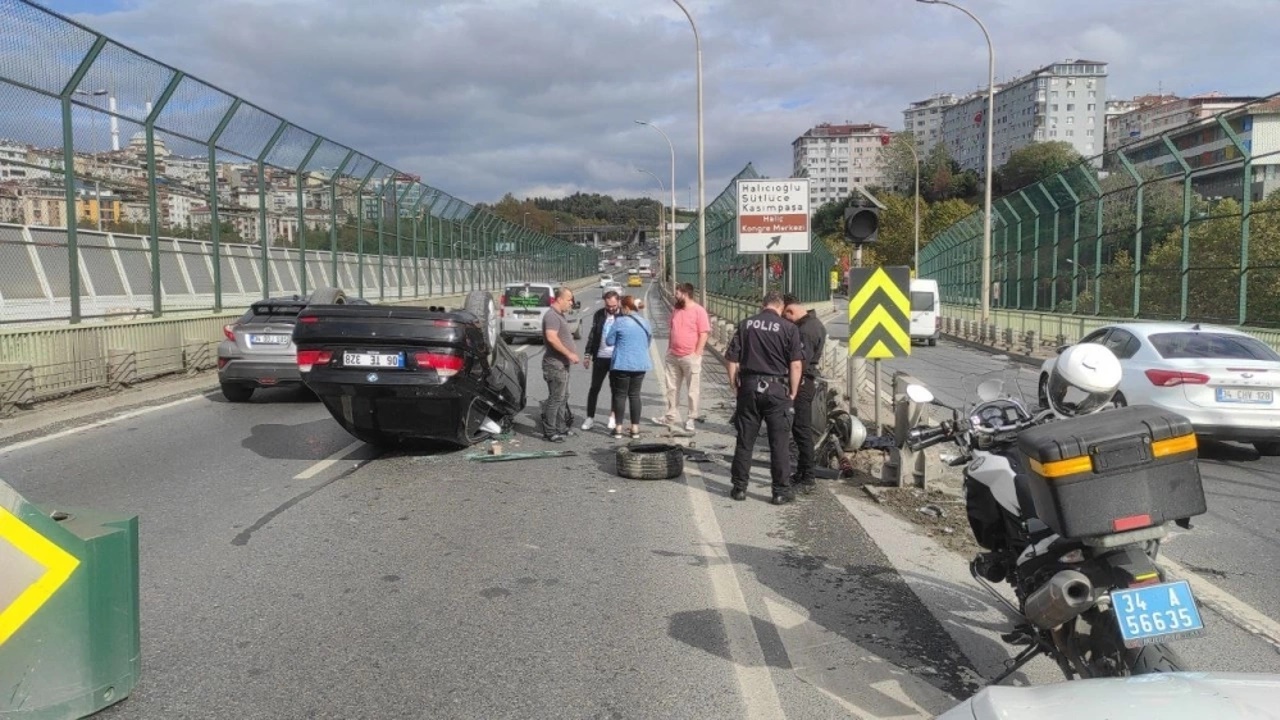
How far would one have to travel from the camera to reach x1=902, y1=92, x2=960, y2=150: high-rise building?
184625 millimetres

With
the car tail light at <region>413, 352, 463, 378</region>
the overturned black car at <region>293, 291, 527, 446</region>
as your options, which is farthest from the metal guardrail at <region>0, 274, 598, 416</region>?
the car tail light at <region>413, 352, 463, 378</region>

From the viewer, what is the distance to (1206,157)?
62.0ft

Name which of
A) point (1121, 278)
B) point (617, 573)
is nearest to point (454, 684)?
point (617, 573)

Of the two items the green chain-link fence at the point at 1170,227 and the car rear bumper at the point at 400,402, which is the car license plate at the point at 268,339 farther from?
the green chain-link fence at the point at 1170,227

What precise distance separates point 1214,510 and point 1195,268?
13.8 metres

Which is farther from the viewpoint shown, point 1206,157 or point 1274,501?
point 1206,157

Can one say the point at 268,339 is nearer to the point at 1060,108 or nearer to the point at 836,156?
the point at 1060,108

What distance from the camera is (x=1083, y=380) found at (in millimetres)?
3781

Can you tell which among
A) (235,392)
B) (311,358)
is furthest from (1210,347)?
(235,392)

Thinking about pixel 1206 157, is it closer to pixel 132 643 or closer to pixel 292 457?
pixel 292 457

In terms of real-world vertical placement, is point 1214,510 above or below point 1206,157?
below

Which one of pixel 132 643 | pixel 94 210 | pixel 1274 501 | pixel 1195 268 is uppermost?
pixel 94 210

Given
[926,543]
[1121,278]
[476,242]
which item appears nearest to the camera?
[926,543]

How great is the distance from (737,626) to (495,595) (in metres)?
1.35
